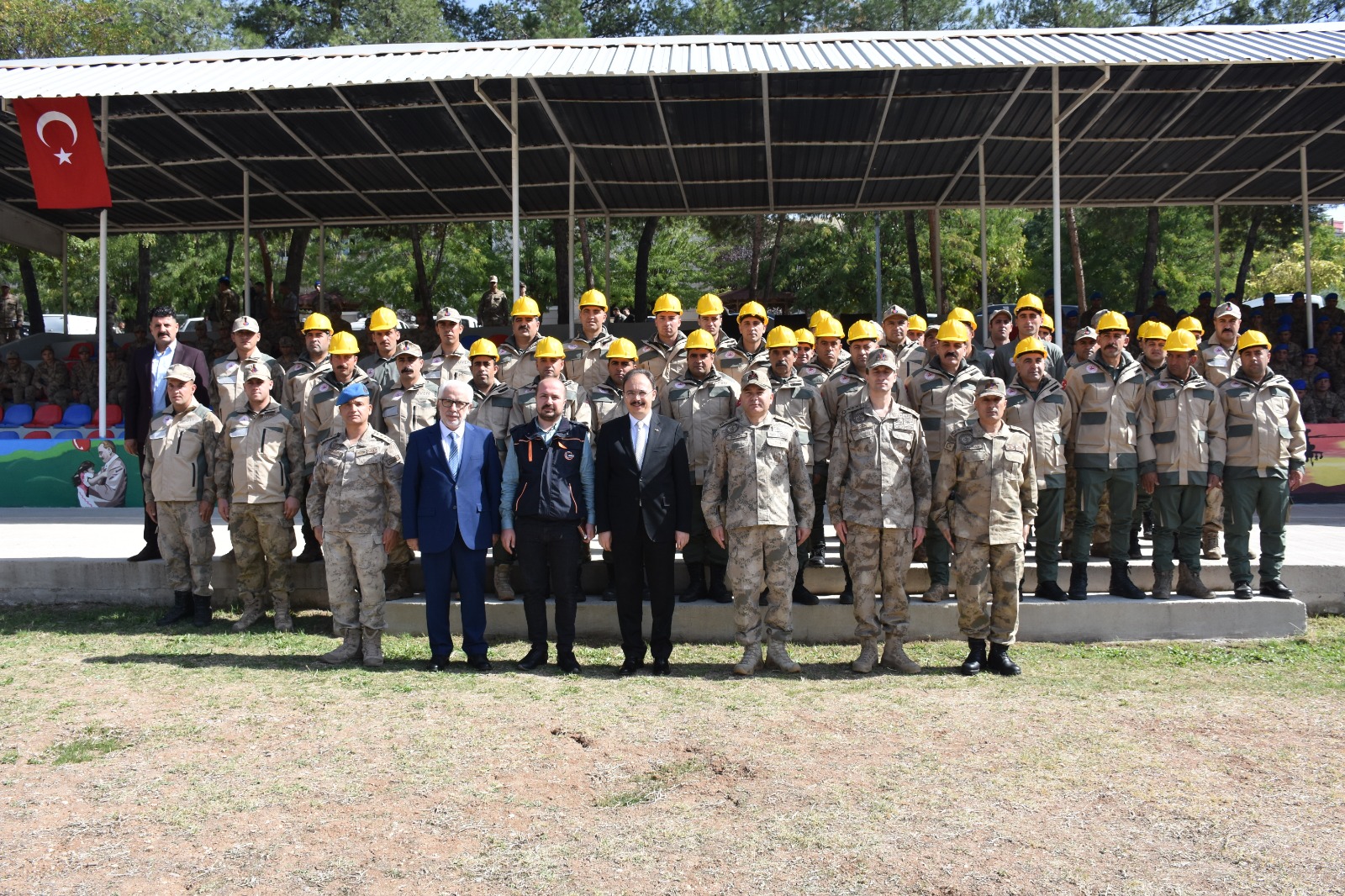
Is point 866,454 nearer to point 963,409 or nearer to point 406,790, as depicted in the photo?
point 963,409

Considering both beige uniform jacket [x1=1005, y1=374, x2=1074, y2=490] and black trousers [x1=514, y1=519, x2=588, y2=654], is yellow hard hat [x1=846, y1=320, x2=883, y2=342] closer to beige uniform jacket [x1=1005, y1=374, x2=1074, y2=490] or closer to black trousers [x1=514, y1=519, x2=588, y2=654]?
beige uniform jacket [x1=1005, y1=374, x2=1074, y2=490]

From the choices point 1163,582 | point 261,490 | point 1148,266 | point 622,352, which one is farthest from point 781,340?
point 1148,266

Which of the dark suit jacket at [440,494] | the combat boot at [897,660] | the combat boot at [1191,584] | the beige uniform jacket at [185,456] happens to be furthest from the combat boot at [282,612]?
the combat boot at [1191,584]

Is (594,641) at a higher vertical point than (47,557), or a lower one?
lower

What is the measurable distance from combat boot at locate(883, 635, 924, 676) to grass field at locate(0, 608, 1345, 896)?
14cm

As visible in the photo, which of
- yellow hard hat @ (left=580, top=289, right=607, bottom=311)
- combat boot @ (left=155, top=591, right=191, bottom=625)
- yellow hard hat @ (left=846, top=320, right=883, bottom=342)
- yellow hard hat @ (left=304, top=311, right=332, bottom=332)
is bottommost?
combat boot @ (left=155, top=591, right=191, bottom=625)

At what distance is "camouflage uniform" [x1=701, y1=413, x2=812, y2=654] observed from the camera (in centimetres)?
616

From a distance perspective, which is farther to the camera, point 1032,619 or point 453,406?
point 1032,619

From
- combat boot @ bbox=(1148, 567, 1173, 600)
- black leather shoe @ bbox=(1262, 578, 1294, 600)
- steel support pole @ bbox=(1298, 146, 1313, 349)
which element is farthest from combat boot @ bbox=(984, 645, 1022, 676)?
steel support pole @ bbox=(1298, 146, 1313, 349)

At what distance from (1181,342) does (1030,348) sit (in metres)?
1.17

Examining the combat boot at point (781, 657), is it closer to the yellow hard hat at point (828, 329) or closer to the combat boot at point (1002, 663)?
the combat boot at point (1002, 663)

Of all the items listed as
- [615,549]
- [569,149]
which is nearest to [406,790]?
[615,549]

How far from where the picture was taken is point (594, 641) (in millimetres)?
7141

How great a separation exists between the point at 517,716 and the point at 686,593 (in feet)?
6.96
